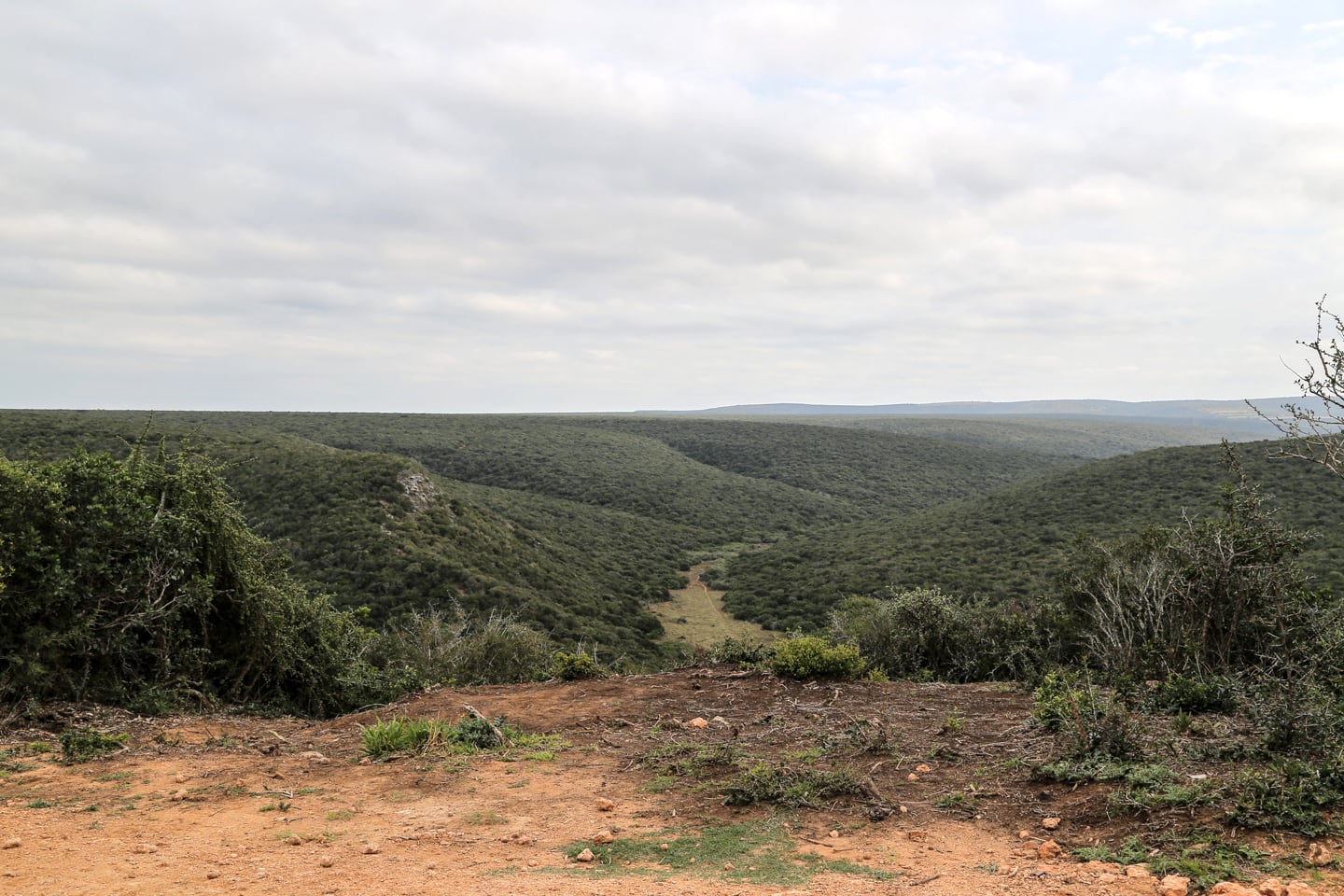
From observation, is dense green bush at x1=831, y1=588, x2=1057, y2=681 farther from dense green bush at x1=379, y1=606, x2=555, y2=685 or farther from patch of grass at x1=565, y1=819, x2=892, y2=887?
patch of grass at x1=565, y1=819, x2=892, y2=887

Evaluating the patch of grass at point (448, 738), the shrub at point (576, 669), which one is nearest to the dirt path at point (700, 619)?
the shrub at point (576, 669)

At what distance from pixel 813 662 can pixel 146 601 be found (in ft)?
26.8

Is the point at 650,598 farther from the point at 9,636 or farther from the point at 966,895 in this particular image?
the point at 966,895

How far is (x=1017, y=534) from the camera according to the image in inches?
1495

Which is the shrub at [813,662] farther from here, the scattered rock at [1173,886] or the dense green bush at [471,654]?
the dense green bush at [471,654]

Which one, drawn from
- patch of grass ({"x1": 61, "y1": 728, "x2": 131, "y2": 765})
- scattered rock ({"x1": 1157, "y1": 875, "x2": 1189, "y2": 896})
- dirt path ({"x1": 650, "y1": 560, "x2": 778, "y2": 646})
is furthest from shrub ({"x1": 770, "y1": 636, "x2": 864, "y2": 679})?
dirt path ({"x1": 650, "y1": 560, "x2": 778, "y2": 646})

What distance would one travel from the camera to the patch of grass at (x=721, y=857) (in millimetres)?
4379

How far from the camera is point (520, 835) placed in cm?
501

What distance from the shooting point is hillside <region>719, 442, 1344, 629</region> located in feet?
97.6

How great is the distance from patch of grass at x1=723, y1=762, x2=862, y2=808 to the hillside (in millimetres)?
22066

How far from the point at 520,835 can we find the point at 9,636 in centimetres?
645

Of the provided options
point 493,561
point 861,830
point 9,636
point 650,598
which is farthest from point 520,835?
point 650,598

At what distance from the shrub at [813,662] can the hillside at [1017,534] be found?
18.4 metres

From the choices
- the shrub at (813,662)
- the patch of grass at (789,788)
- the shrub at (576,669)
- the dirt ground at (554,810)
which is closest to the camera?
the dirt ground at (554,810)
